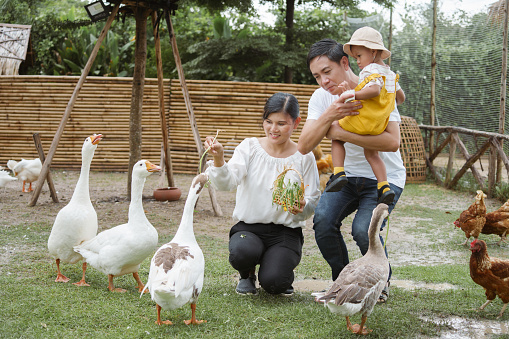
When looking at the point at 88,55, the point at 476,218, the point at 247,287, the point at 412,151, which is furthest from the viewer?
the point at 88,55

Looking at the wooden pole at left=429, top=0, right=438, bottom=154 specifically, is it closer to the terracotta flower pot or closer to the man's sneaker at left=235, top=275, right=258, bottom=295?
the terracotta flower pot

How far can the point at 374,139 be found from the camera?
11.7 feet

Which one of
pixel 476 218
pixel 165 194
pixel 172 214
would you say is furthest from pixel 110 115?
pixel 476 218

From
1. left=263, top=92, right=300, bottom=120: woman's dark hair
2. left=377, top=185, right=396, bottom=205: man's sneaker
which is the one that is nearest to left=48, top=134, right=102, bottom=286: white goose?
left=263, top=92, right=300, bottom=120: woman's dark hair

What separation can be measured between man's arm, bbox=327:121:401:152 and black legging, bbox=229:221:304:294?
0.91 meters

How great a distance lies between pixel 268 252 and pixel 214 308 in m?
0.60

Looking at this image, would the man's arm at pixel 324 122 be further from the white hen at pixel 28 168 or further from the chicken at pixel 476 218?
the white hen at pixel 28 168

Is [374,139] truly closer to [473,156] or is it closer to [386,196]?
[386,196]

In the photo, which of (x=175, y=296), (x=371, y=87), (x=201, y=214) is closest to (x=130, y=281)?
(x=175, y=296)

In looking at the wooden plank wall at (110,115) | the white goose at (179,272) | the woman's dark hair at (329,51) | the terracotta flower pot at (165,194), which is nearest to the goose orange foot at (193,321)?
the white goose at (179,272)

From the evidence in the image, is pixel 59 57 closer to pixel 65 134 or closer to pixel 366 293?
pixel 65 134

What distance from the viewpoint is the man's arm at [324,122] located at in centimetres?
353

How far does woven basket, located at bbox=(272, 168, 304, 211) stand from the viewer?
3.64m

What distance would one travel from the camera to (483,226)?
6.14 meters
